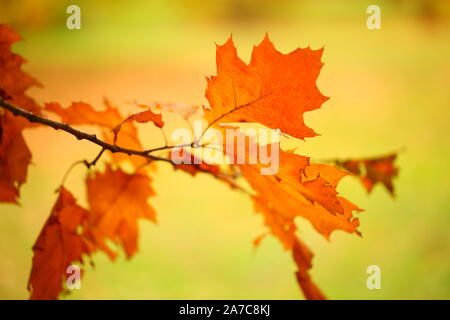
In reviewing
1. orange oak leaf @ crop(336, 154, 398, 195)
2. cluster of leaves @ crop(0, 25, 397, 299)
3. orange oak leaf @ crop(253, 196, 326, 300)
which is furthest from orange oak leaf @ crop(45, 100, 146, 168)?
orange oak leaf @ crop(336, 154, 398, 195)

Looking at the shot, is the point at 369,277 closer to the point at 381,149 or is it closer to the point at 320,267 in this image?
the point at 320,267

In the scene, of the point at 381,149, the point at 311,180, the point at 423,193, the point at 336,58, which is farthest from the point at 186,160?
the point at 336,58
